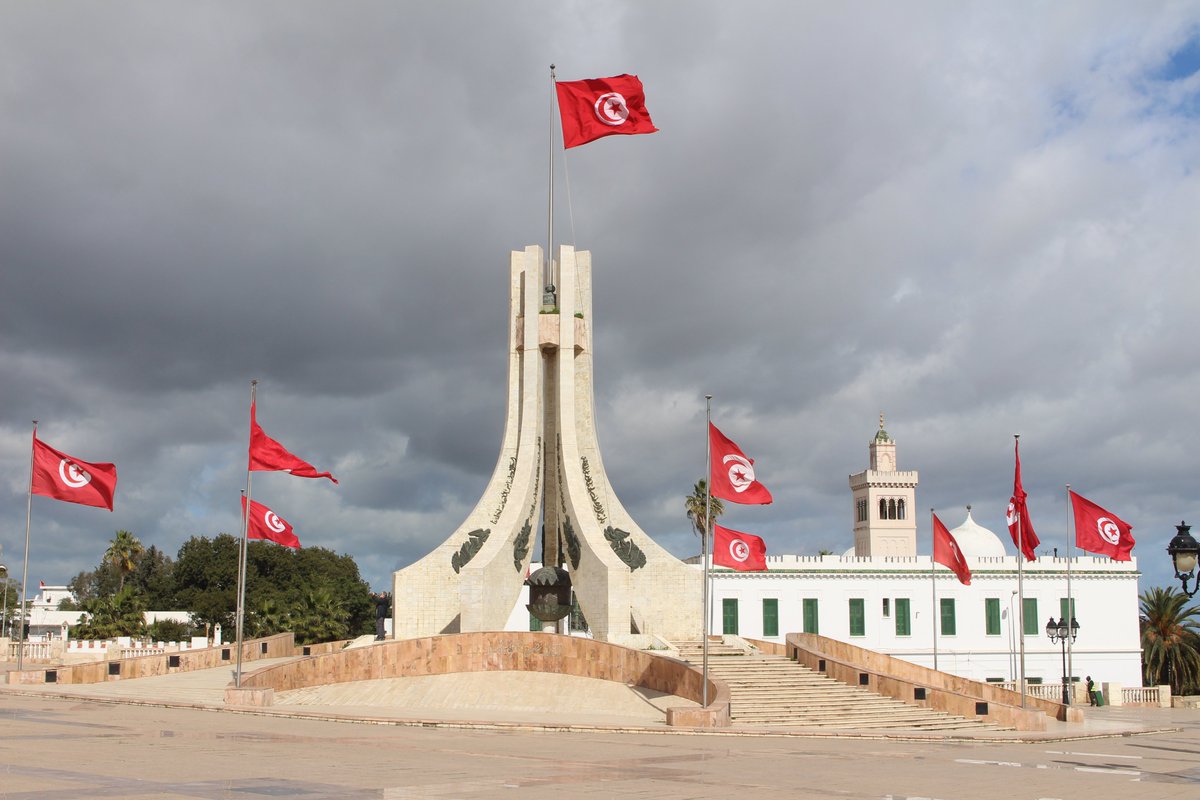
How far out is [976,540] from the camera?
60625 millimetres

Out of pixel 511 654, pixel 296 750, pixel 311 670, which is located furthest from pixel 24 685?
pixel 296 750

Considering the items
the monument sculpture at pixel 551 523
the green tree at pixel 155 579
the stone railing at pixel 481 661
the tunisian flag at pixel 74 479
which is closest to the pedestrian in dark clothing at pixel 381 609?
the monument sculpture at pixel 551 523

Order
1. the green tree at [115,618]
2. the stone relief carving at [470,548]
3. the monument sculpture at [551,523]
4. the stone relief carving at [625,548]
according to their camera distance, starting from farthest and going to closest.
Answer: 1. the green tree at [115,618]
2. the stone relief carving at [625,548]
3. the stone relief carving at [470,548]
4. the monument sculpture at [551,523]

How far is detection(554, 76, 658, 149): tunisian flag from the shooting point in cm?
2297

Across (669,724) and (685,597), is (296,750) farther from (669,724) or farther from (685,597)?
(685,597)

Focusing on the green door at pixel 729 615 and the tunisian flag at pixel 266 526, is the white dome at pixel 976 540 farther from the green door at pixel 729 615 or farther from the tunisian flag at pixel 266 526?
the tunisian flag at pixel 266 526

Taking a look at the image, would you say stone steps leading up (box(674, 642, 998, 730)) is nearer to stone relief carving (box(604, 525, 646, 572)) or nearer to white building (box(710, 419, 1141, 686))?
stone relief carving (box(604, 525, 646, 572))

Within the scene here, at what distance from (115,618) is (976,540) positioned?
41.1 meters

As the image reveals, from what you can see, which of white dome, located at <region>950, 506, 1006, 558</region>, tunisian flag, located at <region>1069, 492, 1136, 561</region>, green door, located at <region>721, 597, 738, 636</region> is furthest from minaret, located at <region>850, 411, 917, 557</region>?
tunisian flag, located at <region>1069, 492, 1136, 561</region>

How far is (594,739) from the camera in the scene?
17.5 m

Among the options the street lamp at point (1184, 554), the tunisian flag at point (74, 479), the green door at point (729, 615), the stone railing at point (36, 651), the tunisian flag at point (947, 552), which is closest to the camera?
the street lamp at point (1184, 554)

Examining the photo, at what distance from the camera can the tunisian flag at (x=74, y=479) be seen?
24.2 metres

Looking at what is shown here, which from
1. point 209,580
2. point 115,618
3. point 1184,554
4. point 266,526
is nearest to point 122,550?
point 209,580

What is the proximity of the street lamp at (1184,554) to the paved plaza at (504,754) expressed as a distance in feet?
7.52
